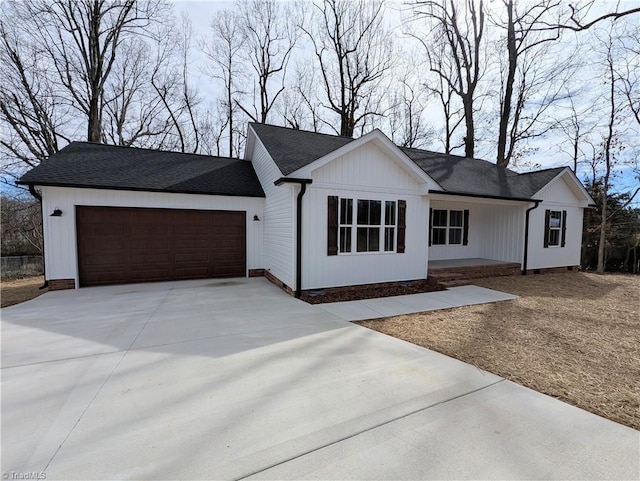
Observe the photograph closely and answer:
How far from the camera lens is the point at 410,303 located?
6543 millimetres

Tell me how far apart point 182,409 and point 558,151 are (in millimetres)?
21748

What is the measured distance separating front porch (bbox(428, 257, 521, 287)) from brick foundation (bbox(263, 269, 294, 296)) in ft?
13.8

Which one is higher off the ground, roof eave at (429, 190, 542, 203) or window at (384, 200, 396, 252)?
roof eave at (429, 190, 542, 203)

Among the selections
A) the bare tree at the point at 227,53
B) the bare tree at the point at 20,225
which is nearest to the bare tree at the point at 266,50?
the bare tree at the point at 227,53

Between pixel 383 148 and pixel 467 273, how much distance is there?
493 cm

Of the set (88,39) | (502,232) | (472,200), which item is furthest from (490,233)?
(88,39)

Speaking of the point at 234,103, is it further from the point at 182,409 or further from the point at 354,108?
the point at 182,409

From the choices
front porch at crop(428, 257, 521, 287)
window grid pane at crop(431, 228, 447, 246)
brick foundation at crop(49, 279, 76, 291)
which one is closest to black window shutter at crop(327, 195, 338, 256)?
front porch at crop(428, 257, 521, 287)

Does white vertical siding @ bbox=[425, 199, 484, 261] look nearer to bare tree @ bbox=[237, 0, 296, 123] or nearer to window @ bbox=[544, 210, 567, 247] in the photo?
window @ bbox=[544, 210, 567, 247]

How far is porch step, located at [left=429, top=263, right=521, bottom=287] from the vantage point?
866 centimetres

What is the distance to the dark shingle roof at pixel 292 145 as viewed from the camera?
7309 millimetres

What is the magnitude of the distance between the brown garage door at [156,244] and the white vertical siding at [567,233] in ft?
34.0

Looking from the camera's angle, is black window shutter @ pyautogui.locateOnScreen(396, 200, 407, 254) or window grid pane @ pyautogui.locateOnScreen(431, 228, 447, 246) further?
window grid pane @ pyautogui.locateOnScreen(431, 228, 447, 246)

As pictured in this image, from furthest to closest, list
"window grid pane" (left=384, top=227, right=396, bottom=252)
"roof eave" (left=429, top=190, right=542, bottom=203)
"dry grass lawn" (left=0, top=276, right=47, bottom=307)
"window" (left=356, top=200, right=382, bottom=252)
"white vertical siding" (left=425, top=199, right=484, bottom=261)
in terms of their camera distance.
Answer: "white vertical siding" (left=425, top=199, right=484, bottom=261) < "roof eave" (left=429, top=190, right=542, bottom=203) < "window grid pane" (left=384, top=227, right=396, bottom=252) < "window" (left=356, top=200, right=382, bottom=252) < "dry grass lawn" (left=0, top=276, right=47, bottom=307)
